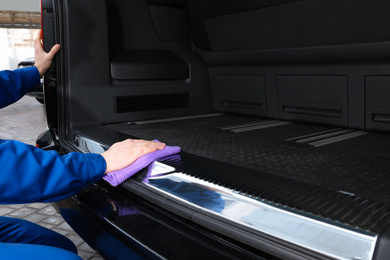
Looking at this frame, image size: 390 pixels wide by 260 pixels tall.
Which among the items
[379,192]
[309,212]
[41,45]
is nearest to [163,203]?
[309,212]

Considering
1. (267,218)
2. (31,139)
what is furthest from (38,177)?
(31,139)

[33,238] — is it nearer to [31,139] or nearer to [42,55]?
[42,55]

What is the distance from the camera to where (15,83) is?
1496 mm

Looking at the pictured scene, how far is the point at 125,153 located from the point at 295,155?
2.00ft

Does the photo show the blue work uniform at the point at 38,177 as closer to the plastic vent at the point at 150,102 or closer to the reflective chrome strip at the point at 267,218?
the reflective chrome strip at the point at 267,218

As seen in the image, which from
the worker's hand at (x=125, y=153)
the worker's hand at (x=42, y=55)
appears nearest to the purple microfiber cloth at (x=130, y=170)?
the worker's hand at (x=125, y=153)

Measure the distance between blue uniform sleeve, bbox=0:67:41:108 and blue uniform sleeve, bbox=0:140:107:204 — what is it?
1.91 ft

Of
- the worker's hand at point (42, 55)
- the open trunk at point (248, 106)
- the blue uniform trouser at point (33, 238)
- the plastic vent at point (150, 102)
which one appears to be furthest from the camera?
the plastic vent at point (150, 102)

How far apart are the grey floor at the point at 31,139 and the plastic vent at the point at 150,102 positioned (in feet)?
2.46

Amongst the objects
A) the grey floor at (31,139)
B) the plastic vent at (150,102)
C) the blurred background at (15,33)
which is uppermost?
the blurred background at (15,33)

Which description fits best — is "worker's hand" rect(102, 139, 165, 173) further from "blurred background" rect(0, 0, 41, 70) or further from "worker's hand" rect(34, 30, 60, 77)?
Answer: "blurred background" rect(0, 0, 41, 70)

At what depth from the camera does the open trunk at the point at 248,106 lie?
83 centimetres

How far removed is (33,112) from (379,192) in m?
6.88

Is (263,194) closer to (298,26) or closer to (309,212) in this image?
(309,212)
